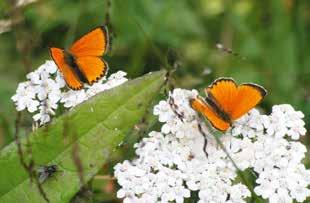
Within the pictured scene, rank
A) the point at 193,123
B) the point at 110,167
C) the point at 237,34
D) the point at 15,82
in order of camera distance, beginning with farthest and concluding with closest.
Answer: the point at 237,34 < the point at 15,82 < the point at 110,167 < the point at 193,123

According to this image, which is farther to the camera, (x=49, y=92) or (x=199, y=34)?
(x=199, y=34)

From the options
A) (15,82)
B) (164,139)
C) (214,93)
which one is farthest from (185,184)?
(15,82)

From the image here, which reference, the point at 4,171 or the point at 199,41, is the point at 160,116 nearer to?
the point at 4,171

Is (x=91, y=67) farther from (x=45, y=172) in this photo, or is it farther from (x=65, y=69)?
(x=45, y=172)

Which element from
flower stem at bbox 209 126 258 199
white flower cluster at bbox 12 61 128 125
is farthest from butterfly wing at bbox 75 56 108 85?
flower stem at bbox 209 126 258 199

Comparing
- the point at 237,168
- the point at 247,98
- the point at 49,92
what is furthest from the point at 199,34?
the point at 237,168

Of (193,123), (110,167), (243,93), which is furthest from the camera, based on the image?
(110,167)

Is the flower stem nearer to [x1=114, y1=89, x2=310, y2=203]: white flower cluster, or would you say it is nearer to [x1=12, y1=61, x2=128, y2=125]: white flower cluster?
[x1=114, y1=89, x2=310, y2=203]: white flower cluster
